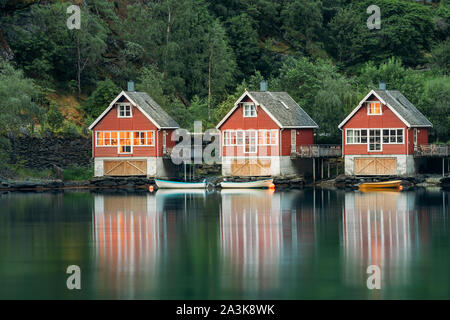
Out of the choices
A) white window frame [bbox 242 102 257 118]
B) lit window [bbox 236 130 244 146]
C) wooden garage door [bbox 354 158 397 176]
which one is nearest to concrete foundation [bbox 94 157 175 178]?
lit window [bbox 236 130 244 146]

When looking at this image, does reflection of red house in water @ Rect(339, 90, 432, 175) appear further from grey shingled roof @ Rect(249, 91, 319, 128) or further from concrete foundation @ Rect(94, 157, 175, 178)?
concrete foundation @ Rect(94, 157, 175, 178)

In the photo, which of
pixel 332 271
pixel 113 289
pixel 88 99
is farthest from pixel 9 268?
pixel 88 99

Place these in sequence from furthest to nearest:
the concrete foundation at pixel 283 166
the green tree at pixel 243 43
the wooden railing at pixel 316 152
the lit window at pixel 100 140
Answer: the green tree at pixel 243 43 < the lit window at pixel 100 140 < the wooden railing at pixel 316 152 < the concrete foundation at pixel 283 166

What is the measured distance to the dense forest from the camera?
325 ft

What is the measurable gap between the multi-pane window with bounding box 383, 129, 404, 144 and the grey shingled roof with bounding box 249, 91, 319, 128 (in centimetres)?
873

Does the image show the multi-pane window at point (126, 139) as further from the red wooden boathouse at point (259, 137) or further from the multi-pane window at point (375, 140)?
the multi-pane window at point (375, 140)

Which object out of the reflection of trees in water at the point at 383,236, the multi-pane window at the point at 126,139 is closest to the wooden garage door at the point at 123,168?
the multi-pane window at the point at 126,139

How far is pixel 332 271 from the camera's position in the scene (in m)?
37.5

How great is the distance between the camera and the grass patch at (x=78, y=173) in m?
93.6

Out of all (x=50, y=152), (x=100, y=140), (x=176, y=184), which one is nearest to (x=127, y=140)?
(x=100, y=140)

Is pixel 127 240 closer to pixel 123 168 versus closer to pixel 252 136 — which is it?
pixel 123 168

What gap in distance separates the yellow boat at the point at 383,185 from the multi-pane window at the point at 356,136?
15.3 ft
